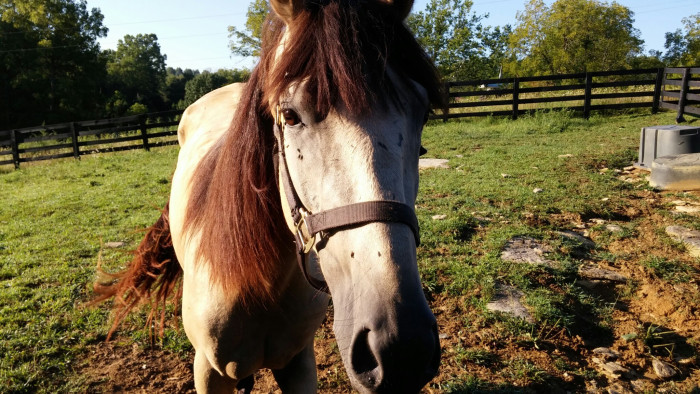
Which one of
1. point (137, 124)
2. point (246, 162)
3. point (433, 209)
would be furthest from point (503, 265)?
point (137, 124)

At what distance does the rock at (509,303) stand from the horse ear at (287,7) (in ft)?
9.13

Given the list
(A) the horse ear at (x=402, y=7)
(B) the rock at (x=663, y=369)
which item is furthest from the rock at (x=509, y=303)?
(A) the horse ear at (x=402, y=7)

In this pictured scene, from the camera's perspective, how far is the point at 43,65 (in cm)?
3225

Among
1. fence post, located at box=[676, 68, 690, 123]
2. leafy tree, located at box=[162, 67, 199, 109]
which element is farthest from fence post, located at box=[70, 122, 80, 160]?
leafy tree, located at box=[162, 67, 199, 109]

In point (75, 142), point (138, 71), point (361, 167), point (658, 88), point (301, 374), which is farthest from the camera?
point (138, 71)

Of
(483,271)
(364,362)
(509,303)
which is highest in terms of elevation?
(364,362)

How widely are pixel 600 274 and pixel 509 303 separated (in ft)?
→ 3.55

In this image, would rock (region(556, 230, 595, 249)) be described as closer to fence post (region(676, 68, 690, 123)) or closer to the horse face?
the horse face

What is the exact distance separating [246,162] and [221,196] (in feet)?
0.75

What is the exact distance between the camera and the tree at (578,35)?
116ft

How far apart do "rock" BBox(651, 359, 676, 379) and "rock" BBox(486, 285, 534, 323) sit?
77 cm

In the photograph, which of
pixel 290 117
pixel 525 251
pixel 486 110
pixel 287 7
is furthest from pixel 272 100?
pixel 486 110

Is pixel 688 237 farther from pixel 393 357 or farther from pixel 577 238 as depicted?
pixel 393 357

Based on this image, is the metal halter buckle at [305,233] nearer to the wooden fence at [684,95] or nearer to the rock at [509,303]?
the rock at [509,303]
